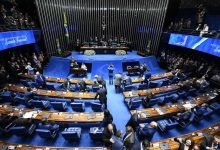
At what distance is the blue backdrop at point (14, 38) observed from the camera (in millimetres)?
10281

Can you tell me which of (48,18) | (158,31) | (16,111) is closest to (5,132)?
(16,111)

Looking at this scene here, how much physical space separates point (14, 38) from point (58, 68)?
4.06 meters

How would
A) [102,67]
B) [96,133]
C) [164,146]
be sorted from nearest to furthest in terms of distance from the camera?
[164,146]
[96,133]
[102,67]

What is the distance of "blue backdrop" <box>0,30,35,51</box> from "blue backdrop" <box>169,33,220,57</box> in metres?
12.4

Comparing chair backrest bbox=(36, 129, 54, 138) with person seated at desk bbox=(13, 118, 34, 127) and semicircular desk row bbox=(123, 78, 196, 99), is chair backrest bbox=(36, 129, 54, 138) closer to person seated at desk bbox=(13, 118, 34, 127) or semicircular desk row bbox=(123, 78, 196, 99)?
person seated at desk bbox=(13, 118, 34, 127)

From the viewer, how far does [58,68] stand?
14172 mm

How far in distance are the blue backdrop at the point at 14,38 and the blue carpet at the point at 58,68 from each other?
2.53m

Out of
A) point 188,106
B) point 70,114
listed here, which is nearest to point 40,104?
point 70,114

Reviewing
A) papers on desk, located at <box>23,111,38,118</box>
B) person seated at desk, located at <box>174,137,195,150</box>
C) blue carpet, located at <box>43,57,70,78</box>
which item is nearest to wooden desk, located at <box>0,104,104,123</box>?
papers on desk, located at <box>23,111,38,118</box>

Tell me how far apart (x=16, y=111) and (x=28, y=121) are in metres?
1.15

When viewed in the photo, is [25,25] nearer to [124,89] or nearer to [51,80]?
[51,80]

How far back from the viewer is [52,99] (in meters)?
9.83

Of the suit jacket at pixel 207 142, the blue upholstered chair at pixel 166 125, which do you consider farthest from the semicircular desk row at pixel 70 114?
the suit jacket at pixel 207 142

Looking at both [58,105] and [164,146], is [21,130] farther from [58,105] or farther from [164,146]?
[164,146]
